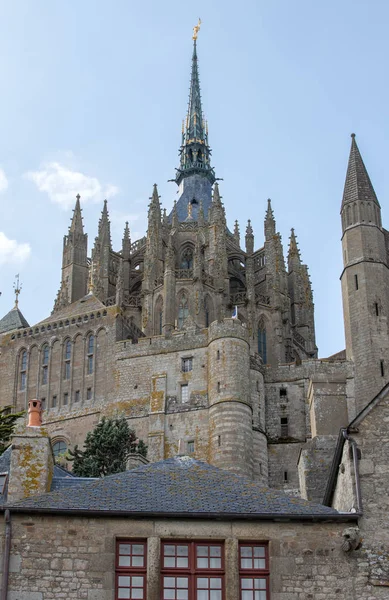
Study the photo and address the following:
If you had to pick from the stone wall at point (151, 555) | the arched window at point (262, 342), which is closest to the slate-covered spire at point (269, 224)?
the arched window at point (262, 342)

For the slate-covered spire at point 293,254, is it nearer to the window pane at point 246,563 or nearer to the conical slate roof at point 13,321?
the conical slate roof at point 13,321

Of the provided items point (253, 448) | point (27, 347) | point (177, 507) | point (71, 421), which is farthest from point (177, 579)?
point (27, 347)

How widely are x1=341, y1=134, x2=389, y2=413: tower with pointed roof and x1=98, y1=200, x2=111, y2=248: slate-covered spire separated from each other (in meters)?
23.0

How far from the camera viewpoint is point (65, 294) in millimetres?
77312

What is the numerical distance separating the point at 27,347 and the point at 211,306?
1257cm

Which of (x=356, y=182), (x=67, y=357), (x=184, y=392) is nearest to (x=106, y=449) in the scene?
(x=184, y=392)

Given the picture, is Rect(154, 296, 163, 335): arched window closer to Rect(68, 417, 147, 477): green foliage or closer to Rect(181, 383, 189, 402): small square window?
Rect(181, 383, 189, 402): small square window

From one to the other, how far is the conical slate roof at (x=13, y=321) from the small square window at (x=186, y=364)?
61.0 feet

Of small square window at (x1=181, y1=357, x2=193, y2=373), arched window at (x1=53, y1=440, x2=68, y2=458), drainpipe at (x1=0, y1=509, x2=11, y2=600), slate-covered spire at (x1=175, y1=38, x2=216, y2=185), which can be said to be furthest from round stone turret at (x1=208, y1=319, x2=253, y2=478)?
slate-covered spire at (x1=175, y1=38, x2=216, y2=185)

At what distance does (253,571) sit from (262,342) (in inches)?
2118

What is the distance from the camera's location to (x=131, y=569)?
19.8 m

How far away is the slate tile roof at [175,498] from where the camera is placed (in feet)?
66.2

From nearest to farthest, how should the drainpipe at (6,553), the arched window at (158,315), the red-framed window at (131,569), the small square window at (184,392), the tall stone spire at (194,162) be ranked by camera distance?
the drainpipe at (6,553), the red-framed window at (131,569), the small square window at (184,392), the arched window at (158,315), the tall stone spire at (194,162)

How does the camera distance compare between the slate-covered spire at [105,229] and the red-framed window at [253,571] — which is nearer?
the red-framed window at [253,571]
